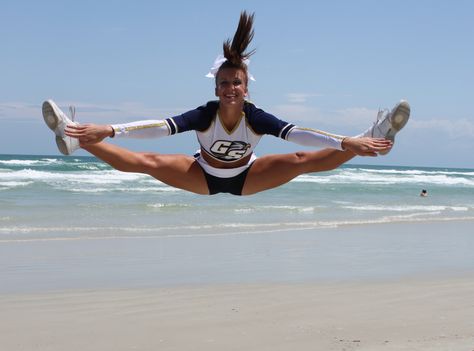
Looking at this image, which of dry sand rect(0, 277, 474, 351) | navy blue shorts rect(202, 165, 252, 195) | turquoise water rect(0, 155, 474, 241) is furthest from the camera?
turquoise water rect(0, 155, 474, 241)

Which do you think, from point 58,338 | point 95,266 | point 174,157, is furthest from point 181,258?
point 174,157

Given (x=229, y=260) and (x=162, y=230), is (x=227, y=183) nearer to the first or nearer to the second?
(x=229, y=260)

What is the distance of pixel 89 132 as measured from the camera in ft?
17.4

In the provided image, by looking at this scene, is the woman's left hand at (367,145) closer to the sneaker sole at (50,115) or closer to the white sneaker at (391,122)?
the white sneaker at (391,122)

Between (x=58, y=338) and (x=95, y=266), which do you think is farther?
(x=95, y=266)

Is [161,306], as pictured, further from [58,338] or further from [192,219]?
[192,219]

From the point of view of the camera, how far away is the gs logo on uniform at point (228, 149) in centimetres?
613

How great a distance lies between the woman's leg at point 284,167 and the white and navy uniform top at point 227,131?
0.25 m

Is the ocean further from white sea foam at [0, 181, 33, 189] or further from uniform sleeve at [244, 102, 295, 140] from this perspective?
uniform sleeve at [244, 102, 295, 140]

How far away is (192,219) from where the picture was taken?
19.1 meters

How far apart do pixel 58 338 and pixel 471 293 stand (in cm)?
549

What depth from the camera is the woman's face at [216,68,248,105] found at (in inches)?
227

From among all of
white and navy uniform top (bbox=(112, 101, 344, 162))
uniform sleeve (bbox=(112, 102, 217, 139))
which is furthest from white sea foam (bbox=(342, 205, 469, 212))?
uniform sleeve (bbox=(112, 102, 217, 139))

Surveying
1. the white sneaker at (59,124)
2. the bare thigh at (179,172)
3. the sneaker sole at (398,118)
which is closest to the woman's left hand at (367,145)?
the sneaker sole at (398,118)
